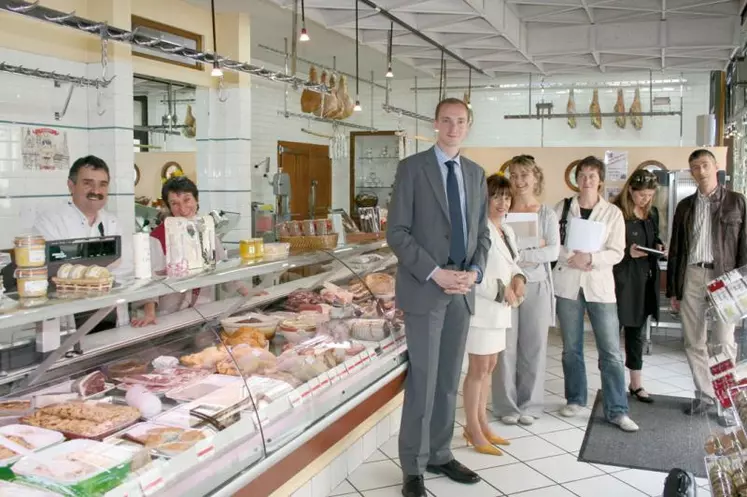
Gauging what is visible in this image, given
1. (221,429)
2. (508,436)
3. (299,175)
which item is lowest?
(508,436)

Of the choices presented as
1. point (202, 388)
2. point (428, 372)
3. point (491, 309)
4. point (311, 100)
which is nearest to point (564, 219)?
point (491, 309)

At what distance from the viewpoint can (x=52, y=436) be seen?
7.70ft

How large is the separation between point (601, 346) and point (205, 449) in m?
3.09

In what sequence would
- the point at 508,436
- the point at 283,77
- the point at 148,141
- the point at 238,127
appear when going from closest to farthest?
the point at 508,436 < the point at 283,77 < the point at 238,127 < the point at 148,141

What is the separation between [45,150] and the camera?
591cm

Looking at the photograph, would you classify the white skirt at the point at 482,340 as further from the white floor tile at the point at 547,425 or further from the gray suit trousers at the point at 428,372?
the white floor tile at the point at 547,425

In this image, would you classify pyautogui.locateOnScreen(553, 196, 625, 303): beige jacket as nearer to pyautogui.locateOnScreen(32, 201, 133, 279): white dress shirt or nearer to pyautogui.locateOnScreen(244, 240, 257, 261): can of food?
pyautogui.locateOnScreen(244, 240, 257, 261): can of food

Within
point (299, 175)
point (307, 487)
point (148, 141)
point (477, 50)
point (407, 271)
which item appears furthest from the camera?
point (148, 141)

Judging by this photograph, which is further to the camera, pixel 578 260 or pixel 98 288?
pixel 578 260

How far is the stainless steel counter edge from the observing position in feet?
7.23

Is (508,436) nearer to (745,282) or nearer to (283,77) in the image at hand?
(745,282)

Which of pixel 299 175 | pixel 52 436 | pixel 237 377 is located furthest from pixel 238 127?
pixel 52 436

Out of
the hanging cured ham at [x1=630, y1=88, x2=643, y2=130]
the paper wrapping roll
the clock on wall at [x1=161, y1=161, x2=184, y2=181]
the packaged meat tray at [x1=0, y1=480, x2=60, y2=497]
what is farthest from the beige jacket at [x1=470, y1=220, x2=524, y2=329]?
the hanging cured ham at [x1=630, y1=88, x2=643, y2=130]

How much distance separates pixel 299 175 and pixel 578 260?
7.40 m
